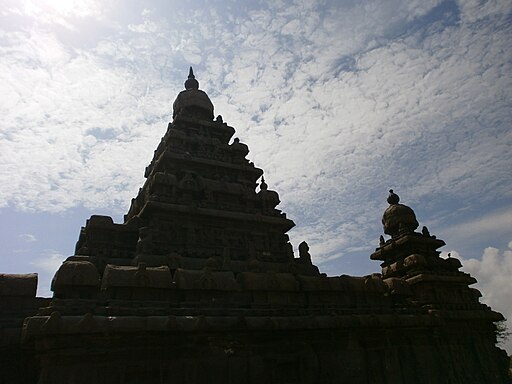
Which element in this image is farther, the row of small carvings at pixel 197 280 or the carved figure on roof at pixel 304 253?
the carved figure on roof at pixel 304 253

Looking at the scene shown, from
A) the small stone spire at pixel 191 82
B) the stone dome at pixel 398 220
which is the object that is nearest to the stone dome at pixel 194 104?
the small stone spire at pixel 191 82

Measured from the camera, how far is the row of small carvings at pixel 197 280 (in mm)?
16094

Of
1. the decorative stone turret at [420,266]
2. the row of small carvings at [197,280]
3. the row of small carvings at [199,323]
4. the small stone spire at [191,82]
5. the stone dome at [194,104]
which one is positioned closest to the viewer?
the row of small carvings at [199,323]

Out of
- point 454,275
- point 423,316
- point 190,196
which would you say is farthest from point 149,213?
point 454,275

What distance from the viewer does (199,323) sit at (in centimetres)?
1560

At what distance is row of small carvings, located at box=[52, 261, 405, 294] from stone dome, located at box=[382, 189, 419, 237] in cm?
716

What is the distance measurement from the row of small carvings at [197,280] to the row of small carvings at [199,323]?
1957 mm

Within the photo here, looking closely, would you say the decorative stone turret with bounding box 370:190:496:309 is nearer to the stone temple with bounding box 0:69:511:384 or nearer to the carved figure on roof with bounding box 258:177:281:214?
the stone temple with bounding box 0:69:511:384

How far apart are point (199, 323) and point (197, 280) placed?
2694 millimetres

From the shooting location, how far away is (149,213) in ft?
79.6

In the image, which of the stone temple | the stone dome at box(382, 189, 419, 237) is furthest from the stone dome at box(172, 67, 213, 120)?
the stone dome at box(382, 189, 419, 237)

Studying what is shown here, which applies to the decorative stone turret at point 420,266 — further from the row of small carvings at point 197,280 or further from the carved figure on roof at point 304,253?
the carved figure on roof at point 304,253

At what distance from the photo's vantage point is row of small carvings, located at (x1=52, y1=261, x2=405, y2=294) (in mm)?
16094

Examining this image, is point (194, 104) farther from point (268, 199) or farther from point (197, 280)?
point (197, 280)
